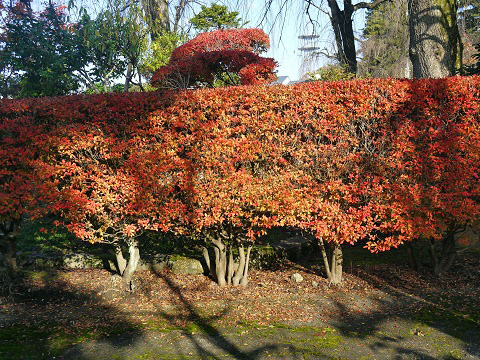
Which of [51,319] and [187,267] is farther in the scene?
[187,267]

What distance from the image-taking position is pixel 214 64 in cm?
1204

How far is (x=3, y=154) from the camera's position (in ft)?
20.8

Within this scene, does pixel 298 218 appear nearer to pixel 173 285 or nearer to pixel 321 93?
pixel 321 93

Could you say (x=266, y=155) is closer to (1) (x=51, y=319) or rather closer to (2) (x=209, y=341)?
(2) (x=209, y=341)

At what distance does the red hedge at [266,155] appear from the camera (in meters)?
6.27

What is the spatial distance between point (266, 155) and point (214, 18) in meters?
13.9

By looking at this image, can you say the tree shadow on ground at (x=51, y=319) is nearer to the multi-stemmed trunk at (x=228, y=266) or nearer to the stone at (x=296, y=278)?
the multi-stemmed trunk at (x=228, y=266)

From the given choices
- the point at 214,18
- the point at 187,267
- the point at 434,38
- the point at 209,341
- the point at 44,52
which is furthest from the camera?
the point at 214,18

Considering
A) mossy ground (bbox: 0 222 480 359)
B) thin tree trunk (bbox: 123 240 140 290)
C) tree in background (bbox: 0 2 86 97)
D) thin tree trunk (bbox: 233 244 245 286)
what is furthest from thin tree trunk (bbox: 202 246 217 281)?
tree in background (bbox: 0 2 86 97)

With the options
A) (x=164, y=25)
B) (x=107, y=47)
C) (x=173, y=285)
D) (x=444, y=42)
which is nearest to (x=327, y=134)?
(x=173, y=285)

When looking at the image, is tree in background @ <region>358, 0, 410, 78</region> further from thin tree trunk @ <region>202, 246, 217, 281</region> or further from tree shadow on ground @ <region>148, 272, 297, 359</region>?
tree shadow on ground @ <region>148, 272, 297, 359</region>

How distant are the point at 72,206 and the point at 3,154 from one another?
1293mm

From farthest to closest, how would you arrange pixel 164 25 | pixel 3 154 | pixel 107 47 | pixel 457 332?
pixel 164 25
pixel 107 47
pixel 3 154
pixel 457 332

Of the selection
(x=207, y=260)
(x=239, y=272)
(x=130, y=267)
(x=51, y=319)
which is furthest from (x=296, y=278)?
(x=51, y=319)
